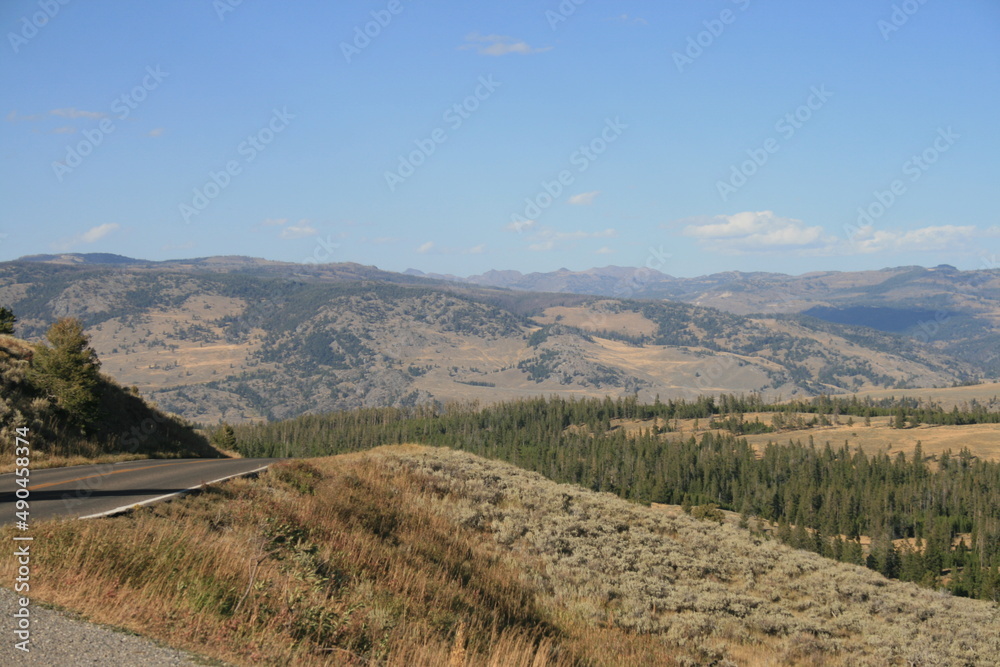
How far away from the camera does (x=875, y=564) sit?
94.2 meters

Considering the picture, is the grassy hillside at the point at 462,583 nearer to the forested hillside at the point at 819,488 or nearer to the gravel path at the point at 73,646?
the gravel path at the point at 73,646

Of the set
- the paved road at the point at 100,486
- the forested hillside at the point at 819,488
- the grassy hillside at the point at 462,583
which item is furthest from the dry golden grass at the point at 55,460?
the forested hillside at the point at 819,488

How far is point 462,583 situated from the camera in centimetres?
1496

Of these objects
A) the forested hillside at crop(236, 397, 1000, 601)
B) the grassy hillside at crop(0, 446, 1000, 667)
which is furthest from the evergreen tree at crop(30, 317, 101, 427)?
the forested hillside at crop(236, 397, 1000, 601)

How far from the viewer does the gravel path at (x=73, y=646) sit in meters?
7.29

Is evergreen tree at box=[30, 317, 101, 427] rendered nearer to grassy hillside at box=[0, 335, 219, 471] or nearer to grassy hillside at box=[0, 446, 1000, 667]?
grassy hillside at box=[0, 335, 219, 471]

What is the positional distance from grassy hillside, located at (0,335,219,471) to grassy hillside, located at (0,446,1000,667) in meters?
11.0

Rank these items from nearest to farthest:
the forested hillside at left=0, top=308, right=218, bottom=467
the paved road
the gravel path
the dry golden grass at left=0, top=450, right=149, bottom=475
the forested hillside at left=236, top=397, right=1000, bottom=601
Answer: the gravel path, the paved road, the dry golden grass at left=0, top=450, right=149, bottom=475, the forested hillside at left=0, top=308, right=218, bottom=467, the forested hillside at left=236, top=397, right=1000, bottom=601

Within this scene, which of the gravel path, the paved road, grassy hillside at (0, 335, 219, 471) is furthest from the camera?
grassy hillside at (0, 335, 219, 471)

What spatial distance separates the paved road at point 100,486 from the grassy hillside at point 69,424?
8.96ft

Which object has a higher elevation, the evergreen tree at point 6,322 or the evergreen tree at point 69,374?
the evergreen tree at point 6,322

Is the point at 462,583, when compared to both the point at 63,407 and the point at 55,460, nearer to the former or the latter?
the point at 55,460

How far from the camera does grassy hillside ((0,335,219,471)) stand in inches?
1003

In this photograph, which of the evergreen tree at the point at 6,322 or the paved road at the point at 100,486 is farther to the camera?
the evergreen tree at the point at 6,322
